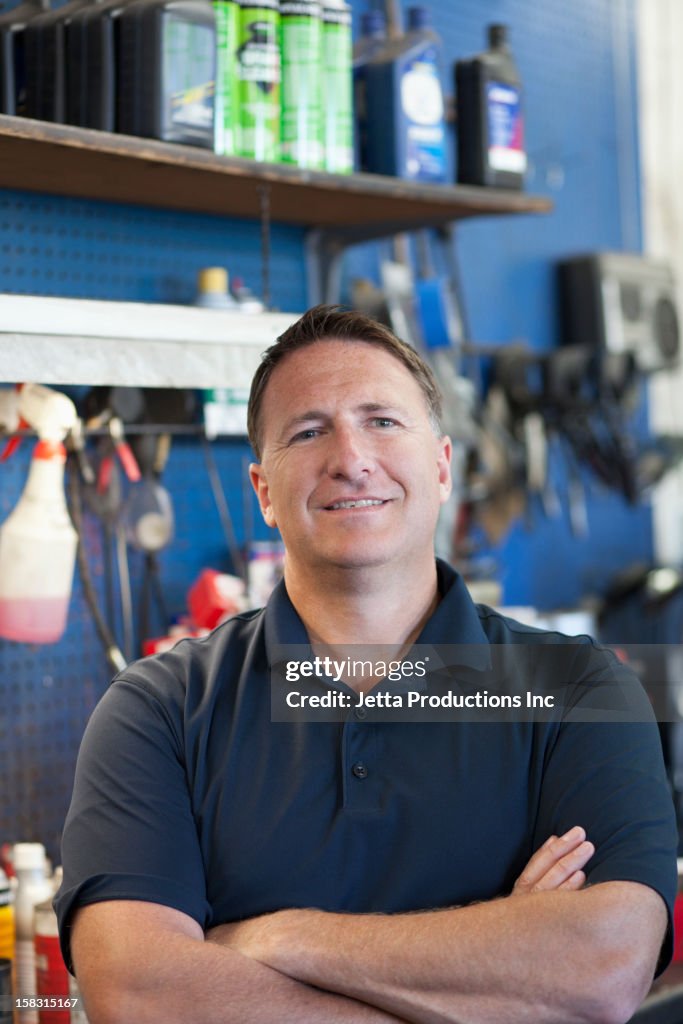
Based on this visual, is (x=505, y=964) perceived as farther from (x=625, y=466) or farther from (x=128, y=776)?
(x=625, y=466)

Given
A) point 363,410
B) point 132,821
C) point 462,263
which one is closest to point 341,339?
point 363,410

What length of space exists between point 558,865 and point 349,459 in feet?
1.66

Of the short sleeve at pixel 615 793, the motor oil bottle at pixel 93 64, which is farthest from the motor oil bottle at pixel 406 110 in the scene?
the short sleeve at pixel 615 793

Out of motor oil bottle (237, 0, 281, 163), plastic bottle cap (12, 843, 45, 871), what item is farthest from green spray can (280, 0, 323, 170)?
plastic bottle cap (12, 843, 45, 871)

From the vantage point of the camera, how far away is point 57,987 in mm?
1763

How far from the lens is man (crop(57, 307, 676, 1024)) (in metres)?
1.35

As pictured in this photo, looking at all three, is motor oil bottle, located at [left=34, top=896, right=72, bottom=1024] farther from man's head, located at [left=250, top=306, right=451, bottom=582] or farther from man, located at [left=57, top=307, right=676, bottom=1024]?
man's head, located at [left=250, top=306, right=451, bottom=582]

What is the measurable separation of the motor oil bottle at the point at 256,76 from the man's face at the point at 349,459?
1.93 feet

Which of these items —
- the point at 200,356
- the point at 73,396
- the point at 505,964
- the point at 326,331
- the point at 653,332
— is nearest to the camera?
the point at 505,964

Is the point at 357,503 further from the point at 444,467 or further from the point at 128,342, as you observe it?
the point at 128,342

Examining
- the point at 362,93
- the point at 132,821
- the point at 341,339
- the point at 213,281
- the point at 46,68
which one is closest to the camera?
the point at 132,821

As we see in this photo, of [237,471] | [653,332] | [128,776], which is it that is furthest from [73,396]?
[653,332]

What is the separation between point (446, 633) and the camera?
5.19 feet

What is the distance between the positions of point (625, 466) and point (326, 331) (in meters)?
1.71
